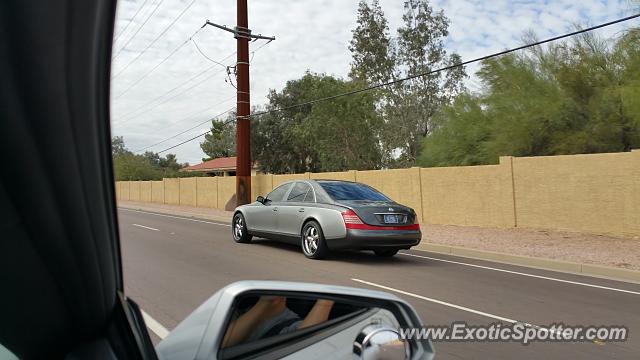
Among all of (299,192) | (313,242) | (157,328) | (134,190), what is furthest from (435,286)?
(134,190)

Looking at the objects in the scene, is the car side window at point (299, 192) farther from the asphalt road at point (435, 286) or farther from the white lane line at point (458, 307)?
the white lane line at point (458, 307)

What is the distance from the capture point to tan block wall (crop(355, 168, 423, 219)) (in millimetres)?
18953

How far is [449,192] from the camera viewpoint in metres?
17.7

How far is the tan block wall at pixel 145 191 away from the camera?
44.0m

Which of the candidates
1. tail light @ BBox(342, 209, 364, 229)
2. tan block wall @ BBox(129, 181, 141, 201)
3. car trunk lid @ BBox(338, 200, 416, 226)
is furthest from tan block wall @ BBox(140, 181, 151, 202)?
tail light @ BBox(342, 209, 364, 229)

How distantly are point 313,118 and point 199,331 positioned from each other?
1511 inches

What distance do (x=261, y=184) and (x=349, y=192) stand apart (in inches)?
757

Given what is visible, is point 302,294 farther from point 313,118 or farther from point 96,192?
point 313,118

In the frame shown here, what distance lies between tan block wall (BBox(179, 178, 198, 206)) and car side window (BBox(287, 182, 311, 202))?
25.8 metres

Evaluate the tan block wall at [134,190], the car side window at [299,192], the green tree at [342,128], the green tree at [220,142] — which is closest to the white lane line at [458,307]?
the car side window at [299,192]

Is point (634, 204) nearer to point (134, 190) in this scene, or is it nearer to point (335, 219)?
point (335, 219)

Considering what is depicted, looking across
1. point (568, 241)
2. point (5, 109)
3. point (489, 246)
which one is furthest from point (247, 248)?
point (5, 109)

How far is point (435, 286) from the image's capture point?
758 centimetres

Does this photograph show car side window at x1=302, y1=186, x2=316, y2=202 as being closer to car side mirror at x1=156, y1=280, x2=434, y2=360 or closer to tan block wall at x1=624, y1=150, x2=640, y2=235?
car side mirror at x1=156, y1=280, x2=434, y2=360
